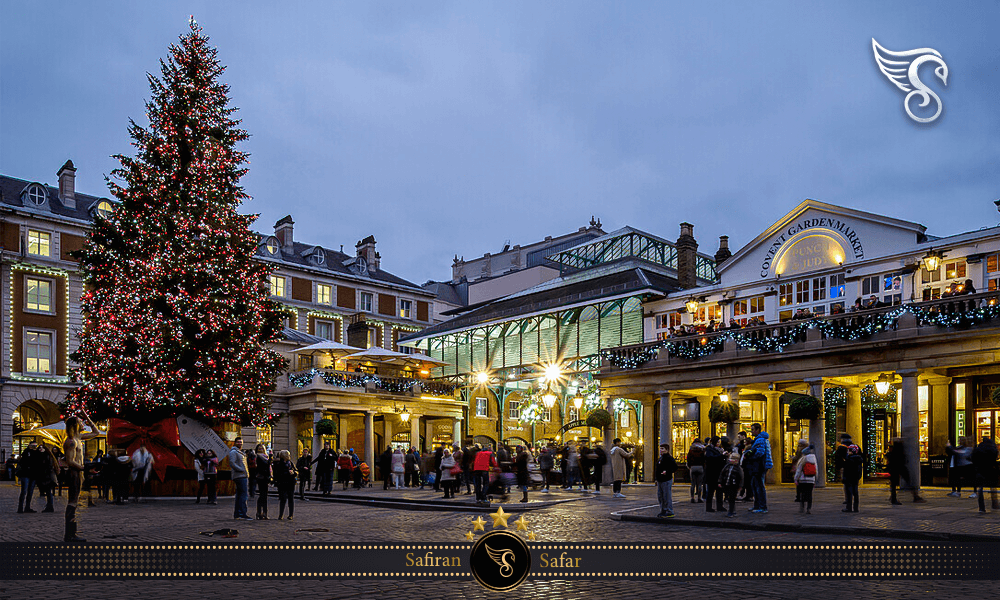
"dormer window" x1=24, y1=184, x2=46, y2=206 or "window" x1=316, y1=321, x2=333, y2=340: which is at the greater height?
"dormer window" x1=24, y1=184, x2=46, y2=206

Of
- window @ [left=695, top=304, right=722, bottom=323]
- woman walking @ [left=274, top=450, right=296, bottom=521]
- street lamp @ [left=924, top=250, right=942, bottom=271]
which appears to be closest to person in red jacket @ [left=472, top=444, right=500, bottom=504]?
woman walking @ [left=274, top=450, right=296, bottom=521]

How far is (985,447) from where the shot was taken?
56.4ft

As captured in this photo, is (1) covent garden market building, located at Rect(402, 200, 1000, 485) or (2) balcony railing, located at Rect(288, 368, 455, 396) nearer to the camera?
(1) covent garden market building, located at Rect(402, 200, 1000, 485)

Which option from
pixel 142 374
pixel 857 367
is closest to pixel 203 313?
pixel 142 374

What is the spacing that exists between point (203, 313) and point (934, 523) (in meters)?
19.3

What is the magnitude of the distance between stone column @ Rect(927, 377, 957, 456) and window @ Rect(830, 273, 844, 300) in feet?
16.9

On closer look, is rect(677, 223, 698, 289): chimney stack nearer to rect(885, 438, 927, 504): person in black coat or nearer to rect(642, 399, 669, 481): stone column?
rect(642, 399, 669, 481): stone column

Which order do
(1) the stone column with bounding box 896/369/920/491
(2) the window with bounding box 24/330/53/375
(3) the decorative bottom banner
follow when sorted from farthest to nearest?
(2) the window with bounding box 24/330/53/375 < (1) the stone column with bounding box 896/369/920/491 < (3) the decorative bottom banner

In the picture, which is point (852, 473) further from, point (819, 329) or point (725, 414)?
point (725, 414)

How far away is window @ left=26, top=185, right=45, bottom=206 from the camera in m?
49.1

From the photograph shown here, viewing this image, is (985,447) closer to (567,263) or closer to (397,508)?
(397,508)

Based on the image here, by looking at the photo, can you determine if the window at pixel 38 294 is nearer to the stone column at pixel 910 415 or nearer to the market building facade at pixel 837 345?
the market building facade at pixel 837 345

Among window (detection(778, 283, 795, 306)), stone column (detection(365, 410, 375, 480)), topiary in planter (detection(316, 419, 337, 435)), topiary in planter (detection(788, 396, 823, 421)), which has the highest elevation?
window (detection(778, 283, 795, 306))

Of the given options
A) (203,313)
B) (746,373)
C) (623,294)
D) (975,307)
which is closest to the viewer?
(975,307)
